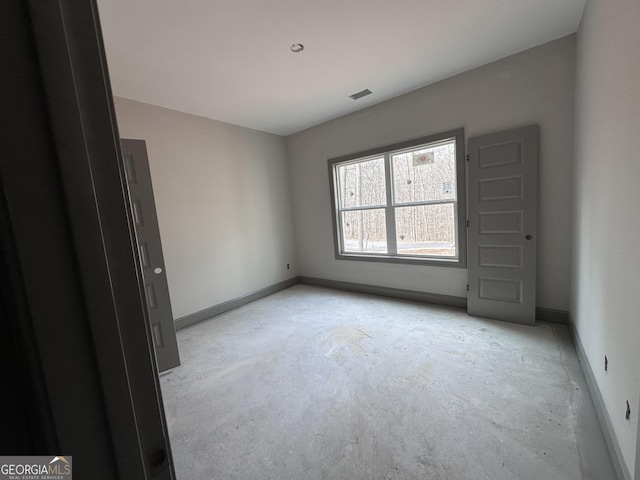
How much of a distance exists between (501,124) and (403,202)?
1.42m

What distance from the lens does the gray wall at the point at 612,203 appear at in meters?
1.24

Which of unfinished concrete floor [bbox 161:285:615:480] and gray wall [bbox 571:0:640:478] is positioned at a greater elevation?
gray wall [bbox 571:0:640:478]

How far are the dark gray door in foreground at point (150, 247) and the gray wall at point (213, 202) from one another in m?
0.91

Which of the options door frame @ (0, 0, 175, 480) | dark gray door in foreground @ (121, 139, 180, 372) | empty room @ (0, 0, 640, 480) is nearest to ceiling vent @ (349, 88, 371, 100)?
empty room @ (0, 0, 640, 480)

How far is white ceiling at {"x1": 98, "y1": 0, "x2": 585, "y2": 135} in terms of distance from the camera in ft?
6.40

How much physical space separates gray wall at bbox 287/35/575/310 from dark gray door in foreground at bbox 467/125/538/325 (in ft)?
0.46

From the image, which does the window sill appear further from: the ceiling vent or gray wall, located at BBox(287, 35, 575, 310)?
the ceiling vent

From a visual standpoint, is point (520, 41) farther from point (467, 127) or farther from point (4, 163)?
point (4, 163)

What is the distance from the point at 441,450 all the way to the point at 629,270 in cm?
136

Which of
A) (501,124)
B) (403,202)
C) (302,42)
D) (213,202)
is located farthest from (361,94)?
(213,202)

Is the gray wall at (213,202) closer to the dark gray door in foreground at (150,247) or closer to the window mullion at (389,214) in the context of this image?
the dark gray door in foreground at (150,247)

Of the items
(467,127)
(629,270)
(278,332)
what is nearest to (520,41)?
(467,127)

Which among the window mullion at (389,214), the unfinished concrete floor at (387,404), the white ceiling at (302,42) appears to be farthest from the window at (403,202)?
the unfinished concrete floor at (387,404)

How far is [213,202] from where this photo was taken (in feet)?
12.5
